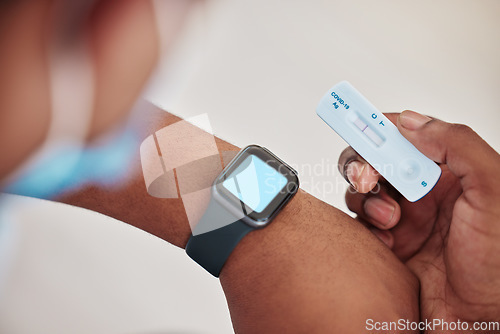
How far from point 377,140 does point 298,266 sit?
13.2 inches

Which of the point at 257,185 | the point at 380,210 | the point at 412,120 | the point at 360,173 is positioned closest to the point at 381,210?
the point at 380,210

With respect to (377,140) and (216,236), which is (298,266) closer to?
(216,236)

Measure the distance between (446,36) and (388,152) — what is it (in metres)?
0.77

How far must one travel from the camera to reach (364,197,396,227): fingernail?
1.07 metres

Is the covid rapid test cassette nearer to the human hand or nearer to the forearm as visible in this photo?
the human hand

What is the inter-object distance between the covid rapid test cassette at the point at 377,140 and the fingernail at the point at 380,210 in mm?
126

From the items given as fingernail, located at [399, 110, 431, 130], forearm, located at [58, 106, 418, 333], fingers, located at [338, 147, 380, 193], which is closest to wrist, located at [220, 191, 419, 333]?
forearm, located at [58, 106, 418, 333]

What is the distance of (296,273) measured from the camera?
84cm

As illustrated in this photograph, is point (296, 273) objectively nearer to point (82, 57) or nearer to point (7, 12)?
point (82, 57)

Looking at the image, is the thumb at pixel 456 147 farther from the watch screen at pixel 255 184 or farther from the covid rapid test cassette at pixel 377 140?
the watch screen at pixel 255 184

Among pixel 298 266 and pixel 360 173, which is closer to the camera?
pixel 298 266

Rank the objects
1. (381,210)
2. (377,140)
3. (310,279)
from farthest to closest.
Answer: (381,210), (377,140), (310,279)

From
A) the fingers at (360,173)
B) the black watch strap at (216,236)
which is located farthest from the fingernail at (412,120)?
the black watch strap at (216,236)

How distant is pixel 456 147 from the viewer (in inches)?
33.1
